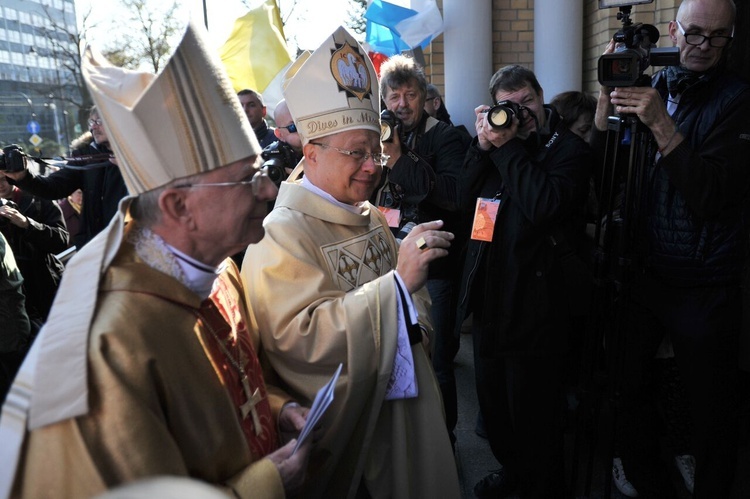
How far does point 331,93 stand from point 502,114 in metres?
0.93

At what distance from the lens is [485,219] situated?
3102 mm

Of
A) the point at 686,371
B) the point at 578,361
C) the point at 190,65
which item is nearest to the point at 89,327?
the point at 190,65

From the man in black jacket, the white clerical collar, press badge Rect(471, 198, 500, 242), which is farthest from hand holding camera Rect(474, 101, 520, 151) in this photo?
the man in black jacket

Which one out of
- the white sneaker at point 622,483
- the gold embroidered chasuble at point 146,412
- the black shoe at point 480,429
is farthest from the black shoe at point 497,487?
the gold embroidered chasuble at point 146,412

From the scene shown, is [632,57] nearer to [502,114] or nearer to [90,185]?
[502,114]

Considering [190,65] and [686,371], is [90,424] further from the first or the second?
[686,371]

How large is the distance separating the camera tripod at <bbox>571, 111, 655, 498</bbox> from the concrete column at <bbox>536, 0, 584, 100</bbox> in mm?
3427

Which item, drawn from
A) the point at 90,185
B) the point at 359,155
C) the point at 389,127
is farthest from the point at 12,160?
the point at 359,155

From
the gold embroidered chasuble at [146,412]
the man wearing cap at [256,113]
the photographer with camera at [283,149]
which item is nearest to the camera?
the gold embroidered chasuble at [146,412]

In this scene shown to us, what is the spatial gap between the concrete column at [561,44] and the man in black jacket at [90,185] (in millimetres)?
3996

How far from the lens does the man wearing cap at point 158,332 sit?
119 centimetres

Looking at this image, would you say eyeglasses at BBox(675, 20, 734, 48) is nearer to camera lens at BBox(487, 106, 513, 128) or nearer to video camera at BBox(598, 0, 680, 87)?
video camera at BBox(598, 0, 680, 87)

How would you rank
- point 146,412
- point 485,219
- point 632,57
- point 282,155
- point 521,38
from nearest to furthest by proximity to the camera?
point 146,412, point 632,57, point 485,219, point 282,155, point 521,38

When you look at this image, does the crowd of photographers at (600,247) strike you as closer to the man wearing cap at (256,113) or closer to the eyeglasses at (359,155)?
the eyeglasses at (359,155)
